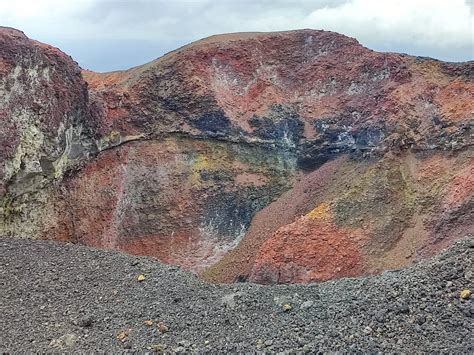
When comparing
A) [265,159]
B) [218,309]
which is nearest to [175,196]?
[265,159]

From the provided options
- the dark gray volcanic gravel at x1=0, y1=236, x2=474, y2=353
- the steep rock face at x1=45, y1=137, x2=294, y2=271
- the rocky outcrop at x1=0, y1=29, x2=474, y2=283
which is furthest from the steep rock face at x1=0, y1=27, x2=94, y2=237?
the dark gray volcanic gravel at x1=0, y1=236, x2=474, y2=353

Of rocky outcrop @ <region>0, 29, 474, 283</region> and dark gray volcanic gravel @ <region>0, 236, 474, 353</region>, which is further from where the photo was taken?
rocky outcrop @ <region>0, 29, 474, 283</region>

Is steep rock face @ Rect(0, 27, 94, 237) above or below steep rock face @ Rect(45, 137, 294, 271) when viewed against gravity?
above

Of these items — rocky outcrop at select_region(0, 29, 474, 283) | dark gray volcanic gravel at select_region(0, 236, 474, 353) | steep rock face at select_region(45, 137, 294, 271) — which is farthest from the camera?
steep rock face at select_region(45, 137, 294, 271)

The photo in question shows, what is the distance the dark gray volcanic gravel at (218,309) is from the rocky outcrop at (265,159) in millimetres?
3391

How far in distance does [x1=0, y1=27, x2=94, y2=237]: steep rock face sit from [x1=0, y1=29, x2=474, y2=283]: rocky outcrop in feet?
0.27

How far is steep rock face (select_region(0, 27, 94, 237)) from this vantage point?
51.2ft

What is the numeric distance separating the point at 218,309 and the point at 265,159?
10.3 meters

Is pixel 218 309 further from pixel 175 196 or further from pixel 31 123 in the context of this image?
pixel 175 196

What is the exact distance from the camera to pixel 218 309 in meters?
11.5

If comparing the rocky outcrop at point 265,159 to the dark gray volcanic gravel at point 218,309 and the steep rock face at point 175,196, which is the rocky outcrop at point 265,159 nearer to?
the steep rock face at point 175,196

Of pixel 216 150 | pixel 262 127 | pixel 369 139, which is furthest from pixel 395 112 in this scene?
pixel 216 150

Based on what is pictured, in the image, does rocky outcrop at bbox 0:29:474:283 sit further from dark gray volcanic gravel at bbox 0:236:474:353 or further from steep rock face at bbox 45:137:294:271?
dark gray volcanic gravel at bbox 0:236:474:353

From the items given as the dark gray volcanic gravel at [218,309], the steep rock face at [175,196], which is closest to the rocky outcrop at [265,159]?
the steep rock face at [175,196]
